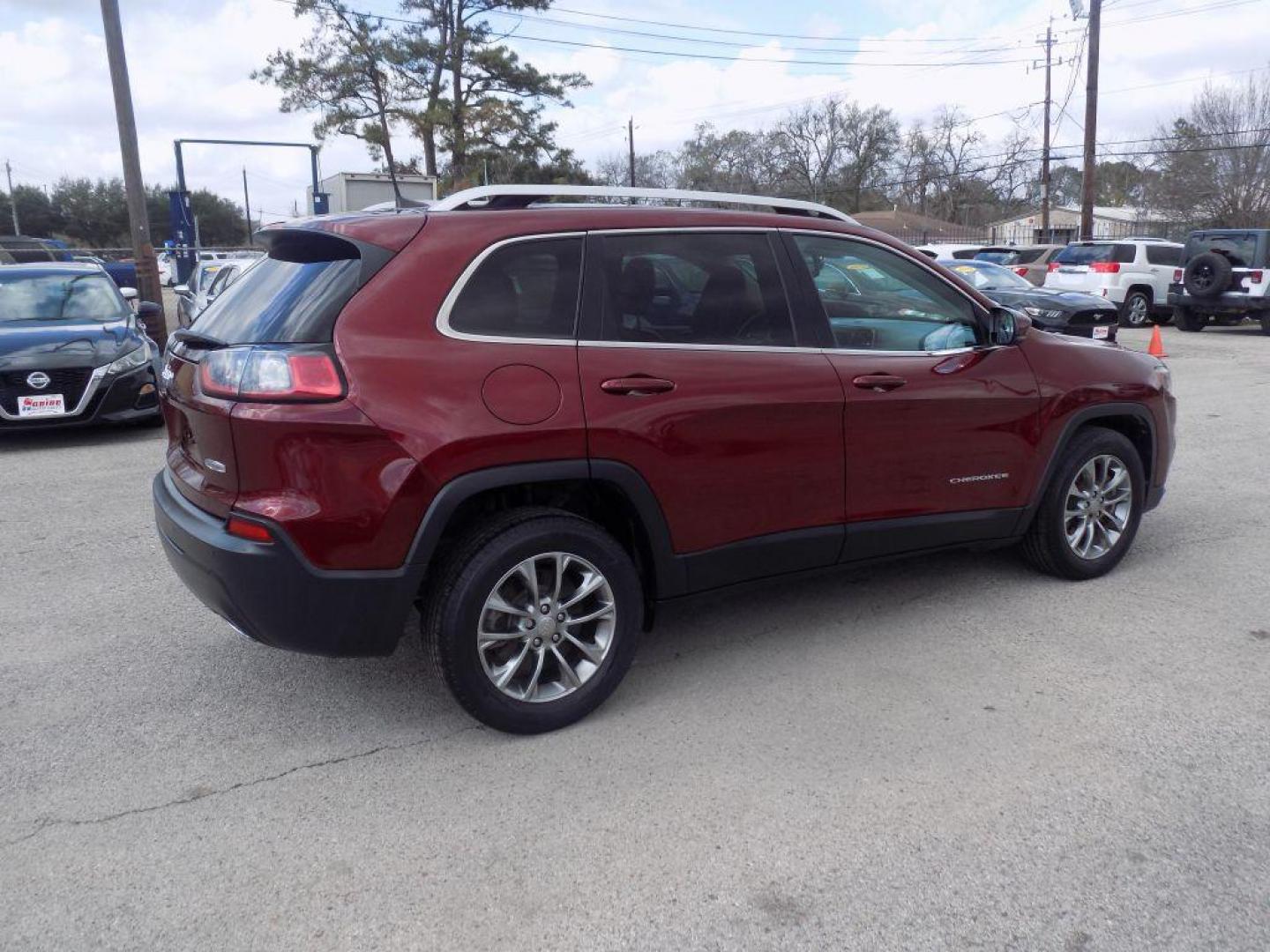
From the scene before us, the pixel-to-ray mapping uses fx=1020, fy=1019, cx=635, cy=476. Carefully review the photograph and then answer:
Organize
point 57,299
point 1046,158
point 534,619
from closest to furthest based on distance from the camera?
1. point 534,619
2. point 57,299
3. point 1046,158

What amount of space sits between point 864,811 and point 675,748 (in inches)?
26.2

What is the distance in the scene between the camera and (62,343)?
27.9 feet

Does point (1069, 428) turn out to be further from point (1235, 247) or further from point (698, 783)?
point (1235, 247)

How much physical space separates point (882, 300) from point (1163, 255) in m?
19.6

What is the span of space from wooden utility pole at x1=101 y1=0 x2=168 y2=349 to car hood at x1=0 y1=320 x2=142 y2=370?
4277 mm

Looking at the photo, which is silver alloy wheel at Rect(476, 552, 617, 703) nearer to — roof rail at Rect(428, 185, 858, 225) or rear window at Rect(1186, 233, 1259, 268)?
roof rail at Rect(428, 185, 858, 225)

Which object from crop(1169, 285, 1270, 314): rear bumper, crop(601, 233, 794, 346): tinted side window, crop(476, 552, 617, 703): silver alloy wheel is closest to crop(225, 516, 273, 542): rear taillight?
crop(476, 552, 617, 703): silver alloy wheel

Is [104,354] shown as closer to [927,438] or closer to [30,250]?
[927,438]

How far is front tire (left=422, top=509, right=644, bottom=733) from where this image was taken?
3254mm

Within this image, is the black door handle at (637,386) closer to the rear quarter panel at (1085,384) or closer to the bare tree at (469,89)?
the rear quarter panel at (1085,384)

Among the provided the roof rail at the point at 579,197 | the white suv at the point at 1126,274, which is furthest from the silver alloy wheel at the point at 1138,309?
the roof rail at the point at 579,197

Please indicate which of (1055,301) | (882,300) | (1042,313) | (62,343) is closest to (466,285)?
(882,300)

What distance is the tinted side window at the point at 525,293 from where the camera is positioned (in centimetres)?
→ 329

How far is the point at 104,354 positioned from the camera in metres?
8.67
